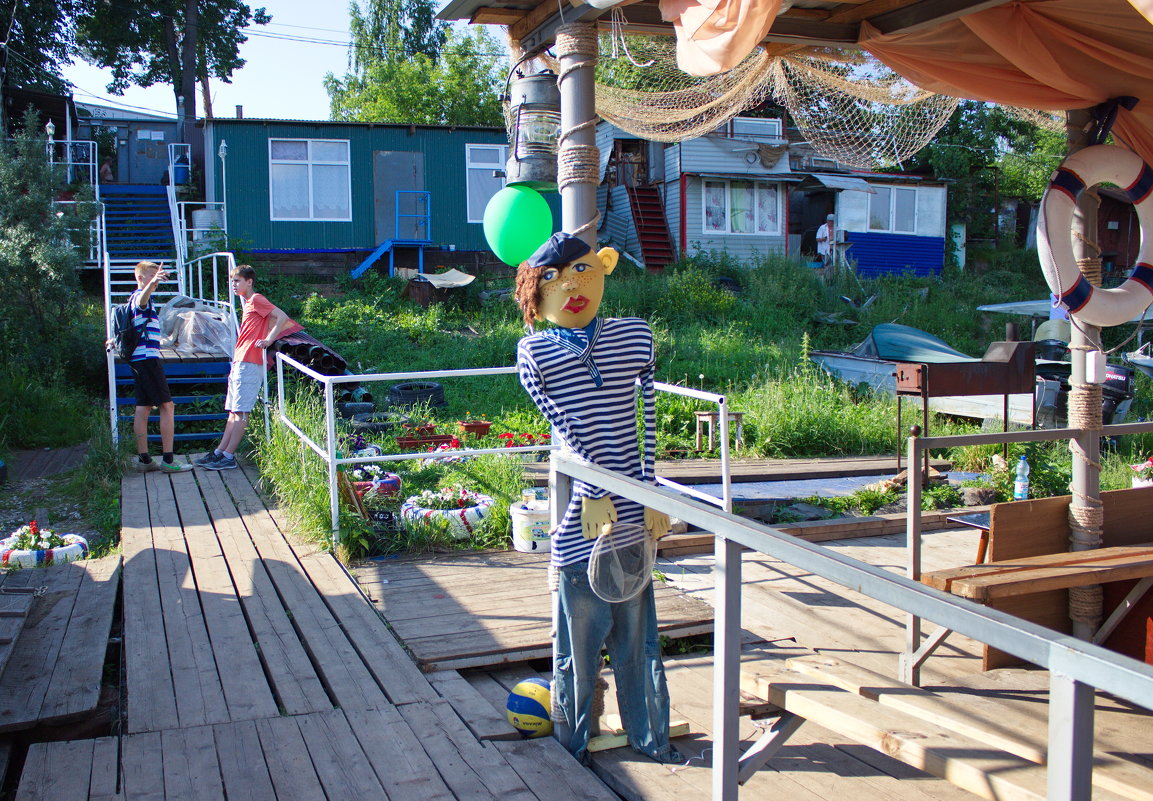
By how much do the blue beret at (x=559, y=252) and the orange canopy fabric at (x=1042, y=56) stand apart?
230 centimetres

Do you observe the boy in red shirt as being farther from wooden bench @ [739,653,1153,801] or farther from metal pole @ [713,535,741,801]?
metal pole @ [713,535,741,801]

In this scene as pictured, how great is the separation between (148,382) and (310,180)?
13.7 meters

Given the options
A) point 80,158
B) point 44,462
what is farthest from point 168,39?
point 44,462

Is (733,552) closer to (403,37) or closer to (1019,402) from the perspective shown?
(1019,402)

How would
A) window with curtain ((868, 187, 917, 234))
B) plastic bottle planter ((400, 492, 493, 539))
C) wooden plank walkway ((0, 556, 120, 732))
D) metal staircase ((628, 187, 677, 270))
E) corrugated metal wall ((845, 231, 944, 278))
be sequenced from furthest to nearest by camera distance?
window with curtain ((868, 187, 917, 234)) < corrugated metal wall ((845, 231, 944, 278)) < metal staircase ((628, 187, 677, 270)) < plastic bottle planter ((400, 492, 493, 539)) < wooden plank walkway ((0, 556, 120, 732))

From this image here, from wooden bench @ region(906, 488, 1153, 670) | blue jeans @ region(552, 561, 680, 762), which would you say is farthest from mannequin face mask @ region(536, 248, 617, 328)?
wooden bench @ region(906, 488, 1153, 670)

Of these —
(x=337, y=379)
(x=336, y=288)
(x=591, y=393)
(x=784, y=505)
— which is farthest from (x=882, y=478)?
(x=336, y=288)

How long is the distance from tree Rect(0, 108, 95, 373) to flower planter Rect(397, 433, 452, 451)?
5.98 meters

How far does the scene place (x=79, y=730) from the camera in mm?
3691

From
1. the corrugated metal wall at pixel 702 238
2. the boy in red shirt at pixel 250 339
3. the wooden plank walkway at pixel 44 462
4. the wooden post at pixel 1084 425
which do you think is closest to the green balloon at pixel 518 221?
the wooden post at pixel 1084 425

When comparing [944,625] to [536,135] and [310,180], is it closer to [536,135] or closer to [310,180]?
[536,135]

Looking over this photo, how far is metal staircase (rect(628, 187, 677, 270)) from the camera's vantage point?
24938 millimetres

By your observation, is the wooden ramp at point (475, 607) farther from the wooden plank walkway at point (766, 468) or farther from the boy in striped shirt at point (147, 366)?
the boy in striped shirt at point (147, 366)

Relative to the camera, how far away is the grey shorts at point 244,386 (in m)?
8.12
